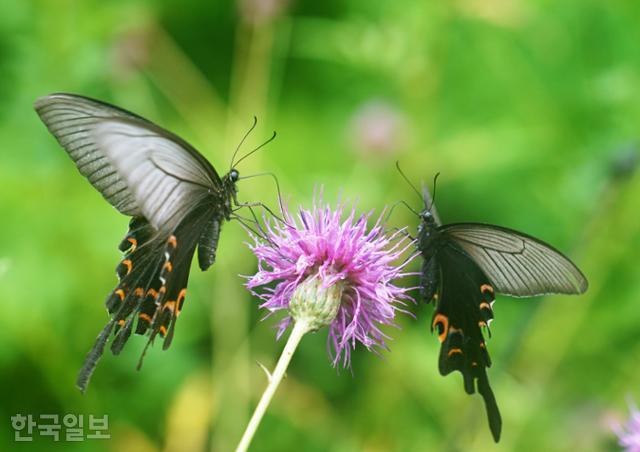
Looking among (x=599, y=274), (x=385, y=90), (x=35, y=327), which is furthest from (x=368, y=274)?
(x=385, y=90)

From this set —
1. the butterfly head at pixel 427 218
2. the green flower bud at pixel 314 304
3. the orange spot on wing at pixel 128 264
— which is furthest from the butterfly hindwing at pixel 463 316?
the orange spot on wing at pixel 128 264

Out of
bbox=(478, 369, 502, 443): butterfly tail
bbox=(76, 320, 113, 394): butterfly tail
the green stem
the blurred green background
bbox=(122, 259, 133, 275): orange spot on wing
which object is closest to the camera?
the green stem

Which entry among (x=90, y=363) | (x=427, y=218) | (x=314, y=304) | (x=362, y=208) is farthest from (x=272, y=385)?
(x=362, y=208)

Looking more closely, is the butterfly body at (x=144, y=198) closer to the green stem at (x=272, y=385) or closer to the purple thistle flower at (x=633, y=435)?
the green stem at (x=272, y=385)

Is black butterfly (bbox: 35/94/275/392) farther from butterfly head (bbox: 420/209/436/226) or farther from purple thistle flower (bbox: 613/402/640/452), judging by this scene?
purple thistle flower (bbox: 613/402/640/452)

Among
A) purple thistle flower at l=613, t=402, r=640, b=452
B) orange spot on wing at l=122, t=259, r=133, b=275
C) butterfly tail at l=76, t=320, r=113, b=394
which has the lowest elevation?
purple thistle flower at l=613, t=402, r=640, b=452

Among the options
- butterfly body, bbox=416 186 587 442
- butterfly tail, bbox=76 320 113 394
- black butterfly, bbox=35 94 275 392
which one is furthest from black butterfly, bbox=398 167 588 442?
butterfly tail, bbox=76 320 113 394

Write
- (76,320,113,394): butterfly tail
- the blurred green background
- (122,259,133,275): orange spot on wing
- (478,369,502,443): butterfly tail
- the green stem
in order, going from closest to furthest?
the green stem, (76,320,113,394): butterfly tail, (478,369,502,443): butterfly tail, (122,259,133,275): orange spot on wing, the blurred green background
